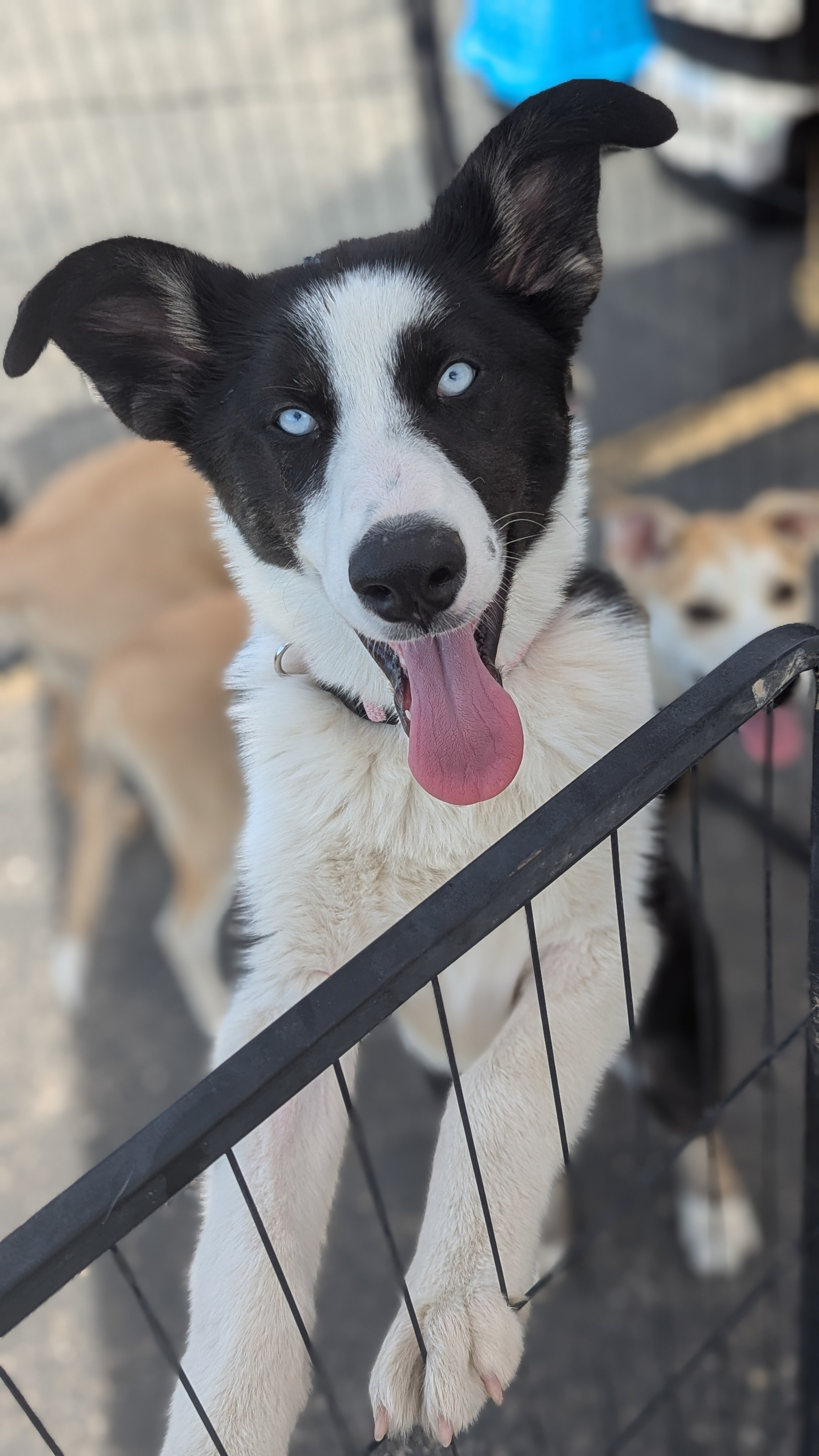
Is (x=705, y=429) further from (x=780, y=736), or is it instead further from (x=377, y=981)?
(x=377, y=981)

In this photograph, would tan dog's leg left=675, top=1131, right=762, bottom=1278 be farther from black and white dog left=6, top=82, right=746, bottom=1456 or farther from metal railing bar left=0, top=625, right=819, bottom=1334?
metal railing bar left=0, top=625, right=819, bottom=1334

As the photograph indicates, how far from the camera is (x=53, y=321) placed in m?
1.08

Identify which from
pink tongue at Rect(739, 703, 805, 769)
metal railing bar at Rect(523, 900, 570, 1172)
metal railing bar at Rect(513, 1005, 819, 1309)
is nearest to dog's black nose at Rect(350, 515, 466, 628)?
metal railing bar at Rect(523, 900, 570, 1172)

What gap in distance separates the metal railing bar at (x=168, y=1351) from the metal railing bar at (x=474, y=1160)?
272 millimetres

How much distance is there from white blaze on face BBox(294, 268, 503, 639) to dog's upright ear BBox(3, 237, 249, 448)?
125 millimetres

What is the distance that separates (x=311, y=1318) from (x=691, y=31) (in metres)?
3.79

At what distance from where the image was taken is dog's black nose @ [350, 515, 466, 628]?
39.4 inches

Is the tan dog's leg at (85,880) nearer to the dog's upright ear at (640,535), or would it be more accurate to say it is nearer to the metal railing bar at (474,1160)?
the dog's upright ear at (640,535)

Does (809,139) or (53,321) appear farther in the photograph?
(809,139)

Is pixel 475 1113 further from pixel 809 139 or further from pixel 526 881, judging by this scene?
pixel 809 139

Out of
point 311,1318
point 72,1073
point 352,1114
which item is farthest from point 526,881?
point 72,1073

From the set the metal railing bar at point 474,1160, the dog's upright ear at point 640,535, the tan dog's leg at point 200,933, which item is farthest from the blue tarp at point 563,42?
the metal railing bar at point 474,1160

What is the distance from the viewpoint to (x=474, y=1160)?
3.32 feet

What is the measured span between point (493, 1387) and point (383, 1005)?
41 centimetres
